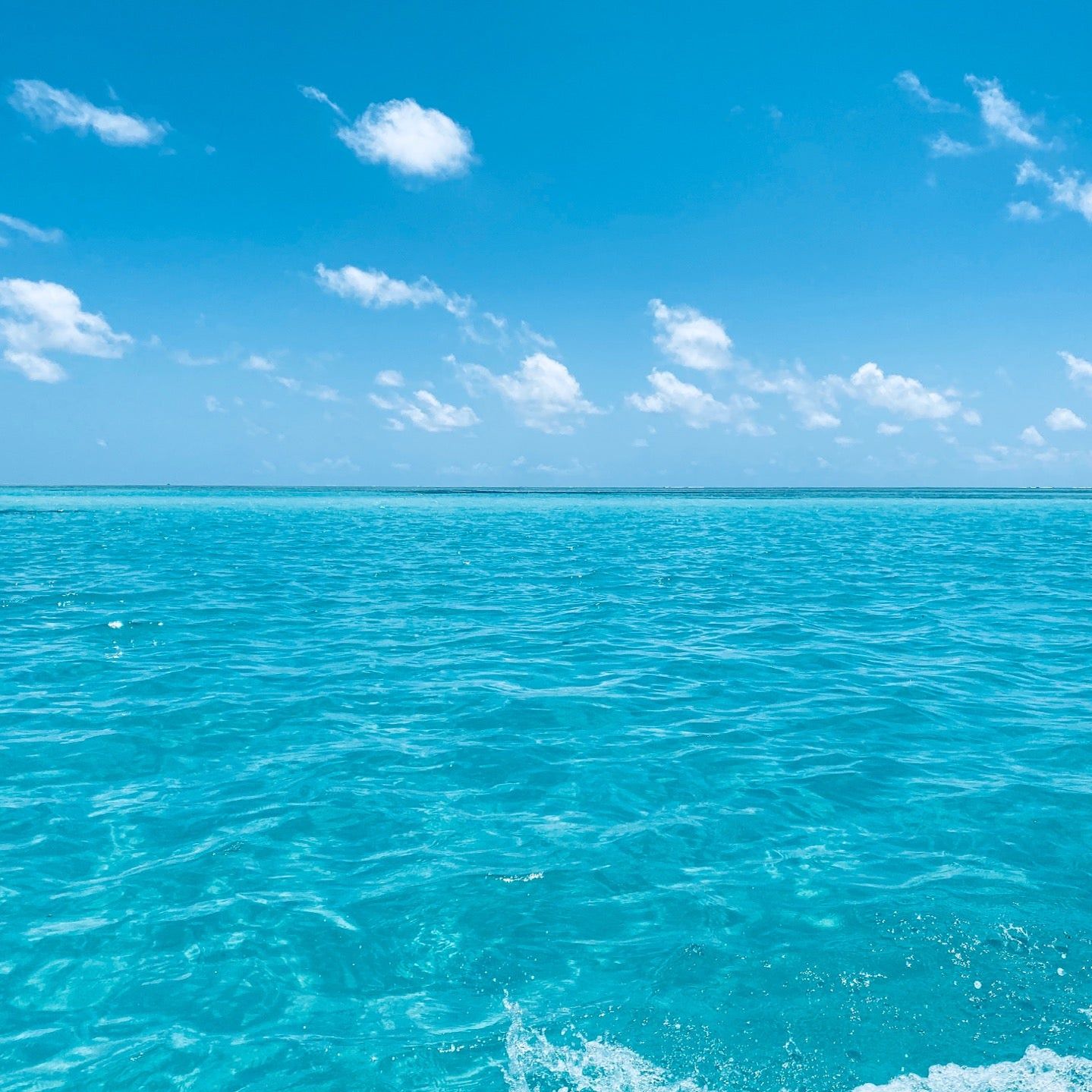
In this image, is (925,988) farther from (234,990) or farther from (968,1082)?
(234,990)

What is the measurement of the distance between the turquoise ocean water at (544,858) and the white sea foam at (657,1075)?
0.08ft

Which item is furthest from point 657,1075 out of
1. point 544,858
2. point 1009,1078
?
point 544,858

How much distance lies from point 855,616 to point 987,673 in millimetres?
7653

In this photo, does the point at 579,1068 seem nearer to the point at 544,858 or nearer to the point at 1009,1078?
the point at 544,858

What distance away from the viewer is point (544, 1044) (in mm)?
6273

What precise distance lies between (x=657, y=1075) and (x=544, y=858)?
11.0 ft

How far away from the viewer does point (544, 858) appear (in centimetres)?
915

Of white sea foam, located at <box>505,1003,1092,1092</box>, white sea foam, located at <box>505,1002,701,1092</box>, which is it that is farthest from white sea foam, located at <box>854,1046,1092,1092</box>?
white sea foam, located at <box>505,1002,701,1092</box>

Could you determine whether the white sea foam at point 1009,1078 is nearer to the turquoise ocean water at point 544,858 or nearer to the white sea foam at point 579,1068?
the turquoise ocean water at point 544,858

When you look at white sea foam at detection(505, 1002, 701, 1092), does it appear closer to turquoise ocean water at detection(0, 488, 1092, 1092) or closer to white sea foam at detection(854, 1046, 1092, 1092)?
turquoise ocean water at detection(0, 488, 1092, 1092)

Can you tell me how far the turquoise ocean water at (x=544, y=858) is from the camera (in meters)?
6.27

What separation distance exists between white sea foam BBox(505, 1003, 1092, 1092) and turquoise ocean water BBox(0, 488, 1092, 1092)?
0.08 feet

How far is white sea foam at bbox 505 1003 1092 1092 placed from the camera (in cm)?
580

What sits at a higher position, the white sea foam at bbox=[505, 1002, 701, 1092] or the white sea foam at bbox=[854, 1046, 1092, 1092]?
the white sea foam at bbox=[854, 1046, 1092, 1092]
